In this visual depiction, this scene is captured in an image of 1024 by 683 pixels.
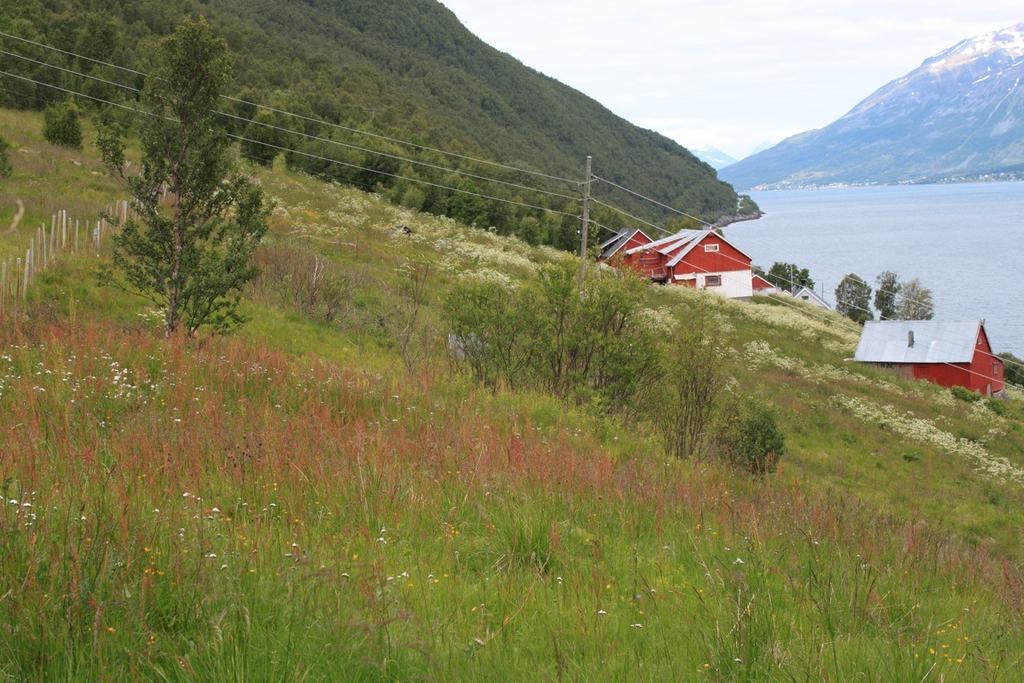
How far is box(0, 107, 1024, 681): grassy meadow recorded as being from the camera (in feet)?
10.6

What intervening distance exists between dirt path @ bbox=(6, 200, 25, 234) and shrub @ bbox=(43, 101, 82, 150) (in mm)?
12853

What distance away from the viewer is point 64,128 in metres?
33.7

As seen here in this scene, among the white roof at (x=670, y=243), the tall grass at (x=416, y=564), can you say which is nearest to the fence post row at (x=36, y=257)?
the tall grass at (x=416, y=564)

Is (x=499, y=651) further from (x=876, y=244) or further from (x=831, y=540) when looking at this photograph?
(x=876, y=244)

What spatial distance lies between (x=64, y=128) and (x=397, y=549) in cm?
3523

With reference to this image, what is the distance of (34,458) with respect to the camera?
490cm

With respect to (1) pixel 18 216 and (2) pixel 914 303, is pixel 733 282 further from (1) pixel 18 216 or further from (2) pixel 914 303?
(1) pixel 18 216

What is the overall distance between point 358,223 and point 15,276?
23194 mm

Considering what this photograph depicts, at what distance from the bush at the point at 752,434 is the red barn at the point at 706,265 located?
4901 centimetres

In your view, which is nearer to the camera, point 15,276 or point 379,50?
point 15,276

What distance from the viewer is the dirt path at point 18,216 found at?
19.9m

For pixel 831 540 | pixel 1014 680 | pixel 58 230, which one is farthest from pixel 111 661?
pixel 58 230

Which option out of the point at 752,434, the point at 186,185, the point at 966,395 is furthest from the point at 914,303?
the point at 186,185

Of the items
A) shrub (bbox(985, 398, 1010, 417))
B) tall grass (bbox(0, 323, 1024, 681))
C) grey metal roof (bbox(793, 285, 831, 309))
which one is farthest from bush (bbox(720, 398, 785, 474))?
grey metal roof (bbox(793, 285, 831, 309))
